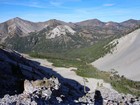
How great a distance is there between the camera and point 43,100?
108 ft

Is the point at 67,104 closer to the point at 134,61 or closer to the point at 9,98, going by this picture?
the point at 9,98

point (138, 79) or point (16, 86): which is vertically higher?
point (16, 86)

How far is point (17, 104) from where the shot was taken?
29953 mm

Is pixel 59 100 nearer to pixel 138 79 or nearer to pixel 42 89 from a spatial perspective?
pixel 42 89

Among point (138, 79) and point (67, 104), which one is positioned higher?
point (67, 104)

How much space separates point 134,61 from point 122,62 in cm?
906

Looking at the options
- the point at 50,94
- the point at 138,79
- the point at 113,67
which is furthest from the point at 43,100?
the point at 113,67

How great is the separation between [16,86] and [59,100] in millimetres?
15397

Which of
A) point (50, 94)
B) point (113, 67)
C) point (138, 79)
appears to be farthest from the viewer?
point (113, 67)

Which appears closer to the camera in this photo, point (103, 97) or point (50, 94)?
point (50, 94)

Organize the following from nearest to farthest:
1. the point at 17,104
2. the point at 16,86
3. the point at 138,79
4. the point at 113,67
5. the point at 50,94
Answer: the point at 17,104, the point at 50,94, the point at 16,86, the point at 138,79, the point at 113,67

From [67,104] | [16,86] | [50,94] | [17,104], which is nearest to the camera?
[17,104]

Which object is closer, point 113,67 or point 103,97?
point 103,97

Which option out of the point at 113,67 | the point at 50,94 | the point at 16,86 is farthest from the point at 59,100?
the point at 113,67
